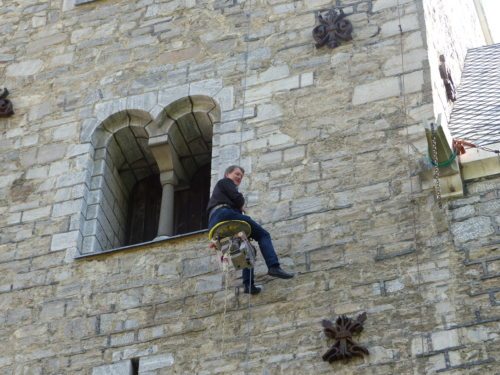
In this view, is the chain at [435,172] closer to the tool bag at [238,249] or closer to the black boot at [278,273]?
the black boot at [278,273]

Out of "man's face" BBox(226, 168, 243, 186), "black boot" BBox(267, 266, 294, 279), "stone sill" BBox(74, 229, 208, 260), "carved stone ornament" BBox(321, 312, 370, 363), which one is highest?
"man's face" BBox(226, 168, 243, 186)

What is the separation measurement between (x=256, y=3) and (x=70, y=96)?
1.93 meters

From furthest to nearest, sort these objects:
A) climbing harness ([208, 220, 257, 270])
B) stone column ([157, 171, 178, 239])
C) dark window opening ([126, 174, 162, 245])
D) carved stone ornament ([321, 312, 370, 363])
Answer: dark window opening ([126, 174, 162, 245])
stone column ([157, 171, 178, 239])
climbing harness ([208, 220, 257, 270])
carved stone ornament ([321, 312, 370, 363])

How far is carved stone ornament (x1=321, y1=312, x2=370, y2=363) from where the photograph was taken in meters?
11.4

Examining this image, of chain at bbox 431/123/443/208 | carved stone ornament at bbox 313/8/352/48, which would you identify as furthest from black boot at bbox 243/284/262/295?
carved stone ornament at bbox 313/8/352/48

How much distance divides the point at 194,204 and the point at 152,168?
0.67 metres

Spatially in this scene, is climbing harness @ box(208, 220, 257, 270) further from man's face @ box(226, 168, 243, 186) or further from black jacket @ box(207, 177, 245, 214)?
man's face @ box(226, 168, 243, 186)

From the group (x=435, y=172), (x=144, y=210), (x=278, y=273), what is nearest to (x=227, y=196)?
(x=278, y=273)

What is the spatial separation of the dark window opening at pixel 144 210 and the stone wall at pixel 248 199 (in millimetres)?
647

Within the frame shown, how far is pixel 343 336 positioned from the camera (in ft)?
37.8

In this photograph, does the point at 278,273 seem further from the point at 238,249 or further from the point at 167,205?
the point at 167,205

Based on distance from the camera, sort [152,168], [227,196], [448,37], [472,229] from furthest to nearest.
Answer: [448,37] < [152,168] < [227,196] < [472,229]

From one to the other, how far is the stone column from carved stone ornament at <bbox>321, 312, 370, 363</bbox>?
84.0 inches

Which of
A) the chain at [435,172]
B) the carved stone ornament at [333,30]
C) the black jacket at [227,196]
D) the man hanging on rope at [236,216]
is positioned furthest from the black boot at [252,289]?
the carved stone ornament at [333,30]
